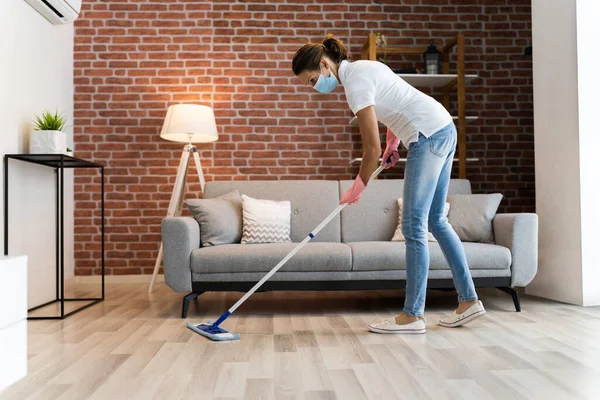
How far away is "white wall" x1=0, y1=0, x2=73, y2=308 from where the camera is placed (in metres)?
3.26

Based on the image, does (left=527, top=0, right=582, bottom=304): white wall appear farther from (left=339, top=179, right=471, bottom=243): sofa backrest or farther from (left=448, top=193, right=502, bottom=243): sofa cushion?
(left=339, top=179, right=471, bottom=243): sofa backrest

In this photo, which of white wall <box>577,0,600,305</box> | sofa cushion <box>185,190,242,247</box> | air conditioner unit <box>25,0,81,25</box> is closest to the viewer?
white wall <box>577,0,600,305</box>

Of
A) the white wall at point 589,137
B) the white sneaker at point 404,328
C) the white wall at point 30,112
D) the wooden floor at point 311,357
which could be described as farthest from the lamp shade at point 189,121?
the white wall at point 589,137

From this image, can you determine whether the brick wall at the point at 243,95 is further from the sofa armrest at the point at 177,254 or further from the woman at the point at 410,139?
the woman at the point at 410,139

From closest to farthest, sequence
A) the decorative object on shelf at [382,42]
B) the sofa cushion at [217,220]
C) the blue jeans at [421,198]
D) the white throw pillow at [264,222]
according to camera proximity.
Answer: the blue jeans at [421,198], the sofa cushion at [217,220], the white throw pillow at [264,222], the decorative object on shelf at [382,42]

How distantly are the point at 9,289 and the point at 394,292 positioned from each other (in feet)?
9.73

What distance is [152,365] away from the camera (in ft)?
6.63

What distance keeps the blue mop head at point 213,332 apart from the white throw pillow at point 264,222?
2.96ft

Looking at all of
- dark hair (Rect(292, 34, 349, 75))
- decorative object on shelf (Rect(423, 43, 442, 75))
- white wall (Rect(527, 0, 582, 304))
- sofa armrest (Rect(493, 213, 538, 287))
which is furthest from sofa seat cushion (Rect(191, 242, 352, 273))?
decorative object on shelf (Rect(423, 43, 442, 75))

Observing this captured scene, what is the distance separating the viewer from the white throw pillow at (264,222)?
11.3 ft

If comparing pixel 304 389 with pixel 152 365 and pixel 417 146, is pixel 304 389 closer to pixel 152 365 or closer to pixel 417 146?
pixel 152 365

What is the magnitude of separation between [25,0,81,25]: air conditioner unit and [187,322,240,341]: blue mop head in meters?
2.31

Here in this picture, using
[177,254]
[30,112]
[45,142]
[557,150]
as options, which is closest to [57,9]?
[30,112]

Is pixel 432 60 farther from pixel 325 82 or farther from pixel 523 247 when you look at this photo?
pixel 325 82
